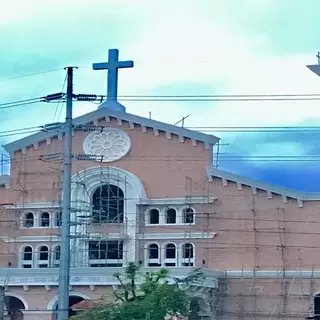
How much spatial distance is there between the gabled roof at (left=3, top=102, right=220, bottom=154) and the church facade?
0.17ft

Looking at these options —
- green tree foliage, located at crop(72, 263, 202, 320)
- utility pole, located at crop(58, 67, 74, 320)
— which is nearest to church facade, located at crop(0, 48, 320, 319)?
green tree foliage, located at crop(72, 263, 202, 320)

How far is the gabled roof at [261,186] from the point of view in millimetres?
43531

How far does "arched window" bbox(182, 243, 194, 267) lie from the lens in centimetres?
4481

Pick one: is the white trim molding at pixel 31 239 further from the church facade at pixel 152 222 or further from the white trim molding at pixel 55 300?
the white trim molding at pixel 55 300

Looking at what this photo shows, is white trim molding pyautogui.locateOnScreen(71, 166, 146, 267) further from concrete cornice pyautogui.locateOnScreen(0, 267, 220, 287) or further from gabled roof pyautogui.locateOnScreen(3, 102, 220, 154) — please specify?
concrete cornice pyautogui.locateOnScreen(0, 267, 220, 287)

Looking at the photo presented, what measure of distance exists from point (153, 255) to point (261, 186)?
5.83 m

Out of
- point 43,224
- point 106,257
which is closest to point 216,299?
point 106,257

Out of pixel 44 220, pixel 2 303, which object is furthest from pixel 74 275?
pixel 44 220

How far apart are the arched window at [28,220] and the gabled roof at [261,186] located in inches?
339

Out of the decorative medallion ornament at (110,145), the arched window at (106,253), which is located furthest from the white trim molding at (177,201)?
the decorative medallion ornament at (110,145)

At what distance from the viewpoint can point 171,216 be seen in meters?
45.9

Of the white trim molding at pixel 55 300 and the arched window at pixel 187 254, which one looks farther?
the arched window at pixel 187 254

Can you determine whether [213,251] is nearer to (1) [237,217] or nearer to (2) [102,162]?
(1) [237,217]

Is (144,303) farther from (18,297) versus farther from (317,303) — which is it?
(317,303)
